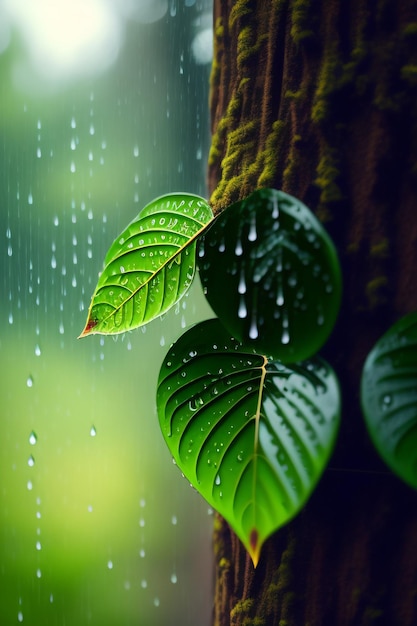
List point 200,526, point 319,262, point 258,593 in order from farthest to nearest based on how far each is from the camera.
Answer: point 200,526 < point 258,593 < point 319,262

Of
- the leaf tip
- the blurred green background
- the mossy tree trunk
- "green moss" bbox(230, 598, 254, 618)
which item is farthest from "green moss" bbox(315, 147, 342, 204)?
the blurred green background

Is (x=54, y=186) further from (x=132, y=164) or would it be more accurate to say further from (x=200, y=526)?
(x=200, y=526)

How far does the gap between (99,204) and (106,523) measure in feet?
2.27

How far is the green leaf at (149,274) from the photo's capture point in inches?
22.0

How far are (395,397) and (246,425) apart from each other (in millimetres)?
117

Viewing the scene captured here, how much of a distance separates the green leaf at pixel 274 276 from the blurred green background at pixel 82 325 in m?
0.66

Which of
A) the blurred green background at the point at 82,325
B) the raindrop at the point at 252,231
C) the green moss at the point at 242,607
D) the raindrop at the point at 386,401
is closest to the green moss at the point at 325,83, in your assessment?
the raindrop at the point at 252,231

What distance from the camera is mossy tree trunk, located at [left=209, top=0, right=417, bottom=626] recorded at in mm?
454

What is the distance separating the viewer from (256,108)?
0.54m

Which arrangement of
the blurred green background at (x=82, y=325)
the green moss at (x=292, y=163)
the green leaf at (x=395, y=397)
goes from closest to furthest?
1. the green leaf at (x=395, y=397)
2. the green moss at (x=292, y=163)
3. the blurred green background at (x=82, y=325)

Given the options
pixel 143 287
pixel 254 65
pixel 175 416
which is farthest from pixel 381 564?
pixel 254 65

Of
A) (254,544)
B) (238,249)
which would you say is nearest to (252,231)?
(238,249)

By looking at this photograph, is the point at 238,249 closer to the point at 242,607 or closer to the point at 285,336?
the point at 285,336

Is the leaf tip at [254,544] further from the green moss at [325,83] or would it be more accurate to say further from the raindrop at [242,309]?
the green moss at [325,83]
